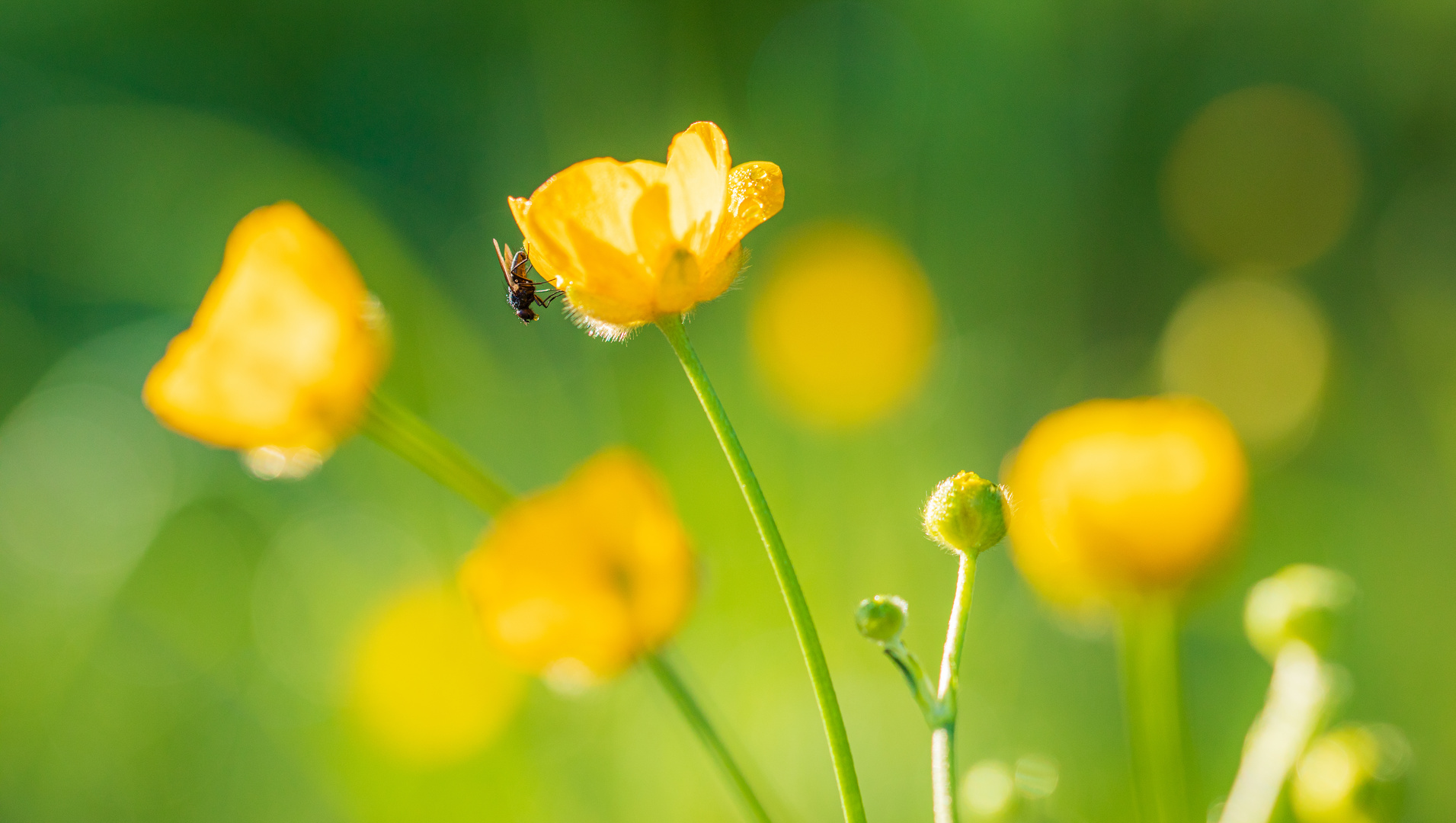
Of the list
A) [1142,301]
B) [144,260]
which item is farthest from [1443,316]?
[144,260]

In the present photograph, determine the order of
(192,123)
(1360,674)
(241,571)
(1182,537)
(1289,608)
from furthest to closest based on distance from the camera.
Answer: (192,123), (241,571), (1360,674), (1182,537), (1289,608)

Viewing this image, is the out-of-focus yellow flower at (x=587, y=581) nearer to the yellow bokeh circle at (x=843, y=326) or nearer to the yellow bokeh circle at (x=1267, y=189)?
the yellow bokeh circle at (x=843, y=326)

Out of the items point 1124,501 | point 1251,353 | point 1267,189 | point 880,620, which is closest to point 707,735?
point 880,620

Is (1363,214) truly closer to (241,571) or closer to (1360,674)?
(1360,674)

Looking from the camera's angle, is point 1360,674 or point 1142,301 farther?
point 1142,301

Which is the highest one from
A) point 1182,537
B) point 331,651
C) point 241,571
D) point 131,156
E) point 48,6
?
point 48,6

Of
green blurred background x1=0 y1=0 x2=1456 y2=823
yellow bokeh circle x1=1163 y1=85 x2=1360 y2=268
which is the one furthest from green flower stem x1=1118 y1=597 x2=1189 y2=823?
yellow bokeh circle x1=1163 y1=85 x2=1360 y2=268

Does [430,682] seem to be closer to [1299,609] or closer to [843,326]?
[843,326]
